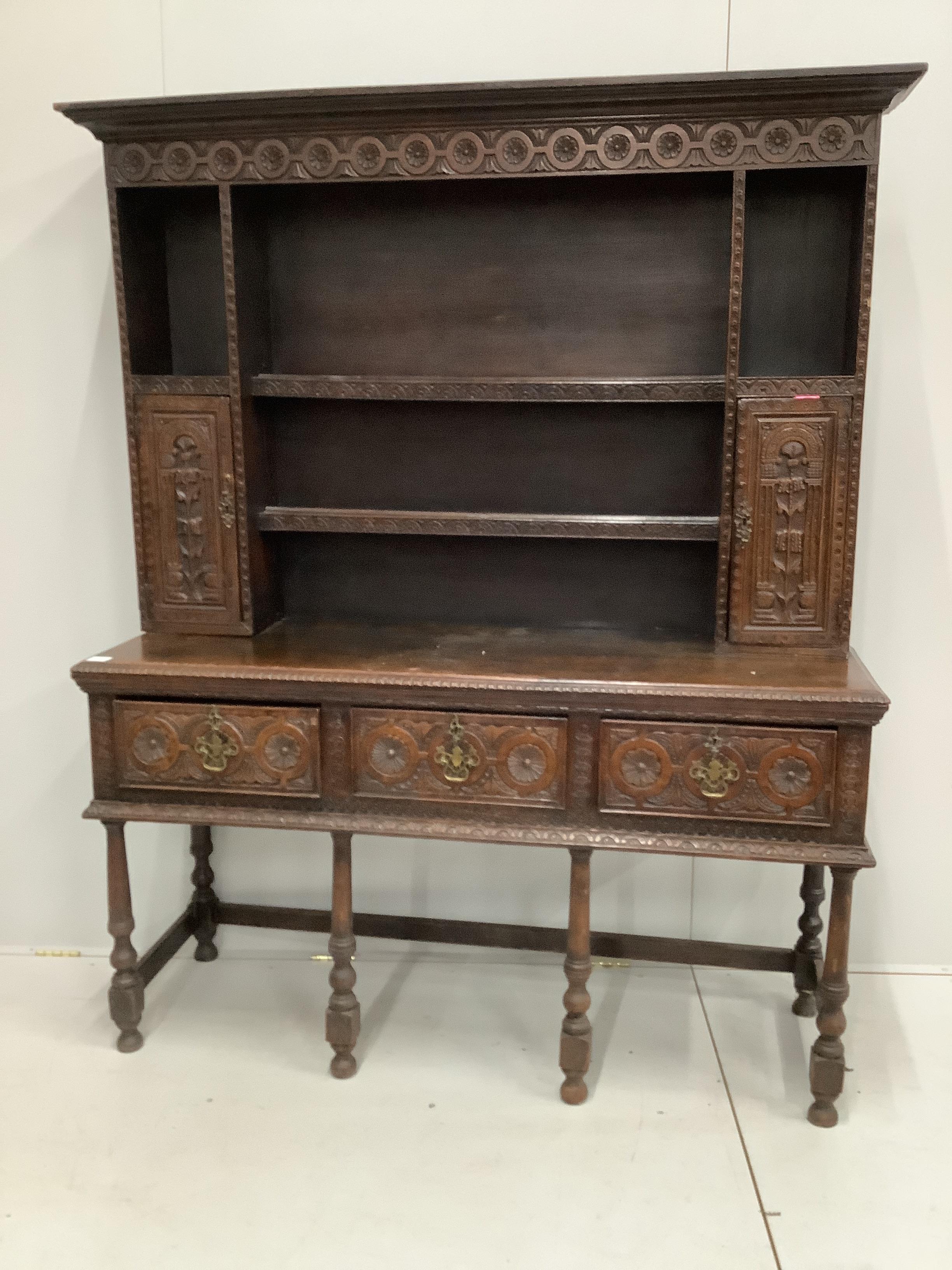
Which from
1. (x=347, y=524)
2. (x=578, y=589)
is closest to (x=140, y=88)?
(x=347, y=524)

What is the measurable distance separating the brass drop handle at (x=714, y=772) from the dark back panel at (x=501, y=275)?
3.26ft

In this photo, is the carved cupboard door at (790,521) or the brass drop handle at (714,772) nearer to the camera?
the brass drop handle at (714,772)

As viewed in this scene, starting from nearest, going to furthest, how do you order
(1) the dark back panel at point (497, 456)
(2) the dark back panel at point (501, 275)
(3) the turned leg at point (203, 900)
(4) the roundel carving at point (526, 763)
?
(4) the roundel carving at point (526, 763)
(2) the dark back panel at point (501, 275)
(1) the dark back panel at point (497, 456)
(3) the turned leg at point (203, 900)

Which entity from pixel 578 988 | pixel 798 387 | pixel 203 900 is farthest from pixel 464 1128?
pixel 798 387

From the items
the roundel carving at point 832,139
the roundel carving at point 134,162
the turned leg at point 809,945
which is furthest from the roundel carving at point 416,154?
the turned leg at point 809,945

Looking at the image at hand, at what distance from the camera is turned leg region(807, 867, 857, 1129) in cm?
236

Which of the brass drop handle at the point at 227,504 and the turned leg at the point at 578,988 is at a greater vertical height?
the brass drop handle at the point at 227,504

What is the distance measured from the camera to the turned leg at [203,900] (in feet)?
10.2

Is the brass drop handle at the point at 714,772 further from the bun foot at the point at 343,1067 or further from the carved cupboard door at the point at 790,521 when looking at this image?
the bun foot at the point at 343,1067

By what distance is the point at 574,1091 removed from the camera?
2451 mm

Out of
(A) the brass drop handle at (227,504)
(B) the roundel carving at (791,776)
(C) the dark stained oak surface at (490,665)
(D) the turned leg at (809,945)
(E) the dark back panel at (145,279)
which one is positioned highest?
(E) the dark back panel at (145,279)

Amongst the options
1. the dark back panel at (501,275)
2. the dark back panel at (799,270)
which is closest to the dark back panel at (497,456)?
the dark back panel at (501,275)

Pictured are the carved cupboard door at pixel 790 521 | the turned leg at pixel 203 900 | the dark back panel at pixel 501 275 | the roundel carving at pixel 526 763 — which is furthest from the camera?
the turned leg at pixel 203 900

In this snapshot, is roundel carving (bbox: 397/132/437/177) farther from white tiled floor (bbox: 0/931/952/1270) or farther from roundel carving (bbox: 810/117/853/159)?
white tiled floor (bbox: 0/931/952/1270)
